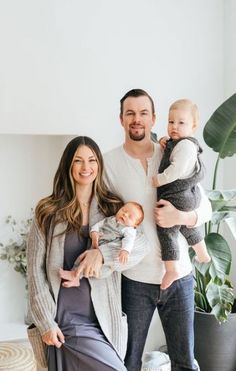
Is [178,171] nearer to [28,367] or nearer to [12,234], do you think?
[28,367]

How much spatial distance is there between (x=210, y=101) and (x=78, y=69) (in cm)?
89

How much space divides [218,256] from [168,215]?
80 cm

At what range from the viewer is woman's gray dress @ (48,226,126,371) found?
5.74 ft

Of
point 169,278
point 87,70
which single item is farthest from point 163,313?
point 87,70

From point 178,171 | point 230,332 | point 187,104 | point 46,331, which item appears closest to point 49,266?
point 46,331

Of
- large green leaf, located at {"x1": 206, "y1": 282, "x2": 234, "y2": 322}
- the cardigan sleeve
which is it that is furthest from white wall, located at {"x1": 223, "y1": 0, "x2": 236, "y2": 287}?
the cardigan sleeve

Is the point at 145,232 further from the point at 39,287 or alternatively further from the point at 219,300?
the point at 219,300

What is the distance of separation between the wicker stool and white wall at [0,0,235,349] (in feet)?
1.81

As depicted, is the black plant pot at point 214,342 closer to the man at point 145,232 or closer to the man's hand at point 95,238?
the man at point 145,232

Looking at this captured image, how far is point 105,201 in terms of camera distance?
1855 mm

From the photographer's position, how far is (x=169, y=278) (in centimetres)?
181

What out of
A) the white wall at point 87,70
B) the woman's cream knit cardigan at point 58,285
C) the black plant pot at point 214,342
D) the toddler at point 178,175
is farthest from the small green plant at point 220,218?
the woman's cream knit cardigan at point 58,285

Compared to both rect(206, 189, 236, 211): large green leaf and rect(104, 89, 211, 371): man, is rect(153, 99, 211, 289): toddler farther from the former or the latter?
rect(206, 189, 236, 211): large green leaf

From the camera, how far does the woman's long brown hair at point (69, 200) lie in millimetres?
1819
